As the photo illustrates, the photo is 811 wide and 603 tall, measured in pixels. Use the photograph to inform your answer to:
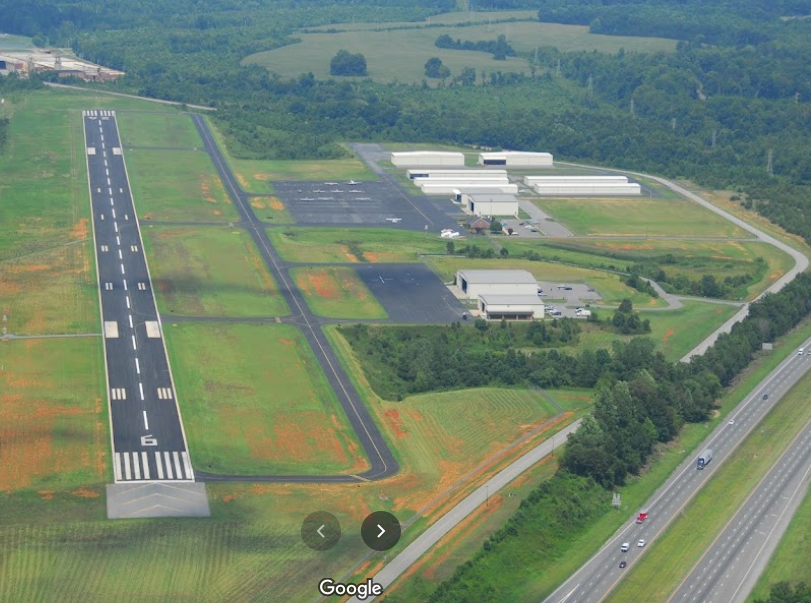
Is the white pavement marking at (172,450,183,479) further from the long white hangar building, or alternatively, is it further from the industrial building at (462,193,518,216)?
the industrial building at (462,193,518,216)

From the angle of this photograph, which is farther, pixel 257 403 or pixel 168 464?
pixel 257 403

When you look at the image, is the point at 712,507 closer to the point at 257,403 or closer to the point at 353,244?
the point at 257,403

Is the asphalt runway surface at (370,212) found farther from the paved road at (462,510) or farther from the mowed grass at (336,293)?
the paved road at (462,510)

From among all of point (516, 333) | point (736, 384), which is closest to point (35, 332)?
point (516, 333)

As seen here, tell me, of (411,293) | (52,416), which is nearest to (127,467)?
(52,416)

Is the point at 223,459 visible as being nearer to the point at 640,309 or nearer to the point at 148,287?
the point at 148,287

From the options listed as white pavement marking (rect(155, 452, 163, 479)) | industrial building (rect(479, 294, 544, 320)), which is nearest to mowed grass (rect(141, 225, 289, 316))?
industrial building (rect(479, 294, 544, 320))

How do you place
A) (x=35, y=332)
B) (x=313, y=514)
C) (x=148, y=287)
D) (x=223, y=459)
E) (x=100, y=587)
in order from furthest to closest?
(x=148, y=287) < (x=35, y=332) < (x=223, y=459) < (x=313, y=514) < (x=100, y=587)
